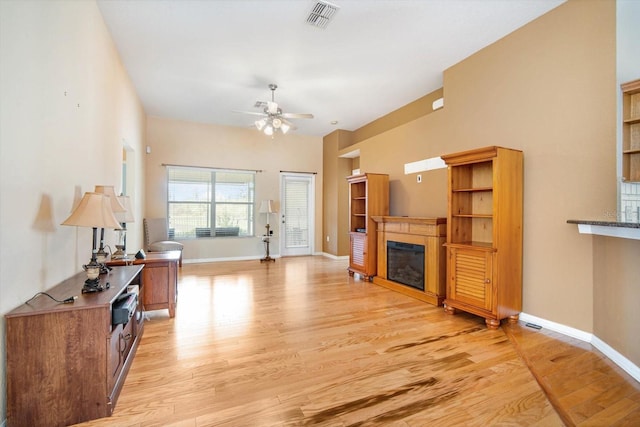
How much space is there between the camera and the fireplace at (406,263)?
4.22 meters

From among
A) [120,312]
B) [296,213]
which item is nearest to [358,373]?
[120,312]

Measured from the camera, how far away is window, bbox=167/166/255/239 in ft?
22.5

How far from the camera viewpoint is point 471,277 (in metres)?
3.38

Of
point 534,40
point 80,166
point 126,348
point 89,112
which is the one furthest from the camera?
point 534,40

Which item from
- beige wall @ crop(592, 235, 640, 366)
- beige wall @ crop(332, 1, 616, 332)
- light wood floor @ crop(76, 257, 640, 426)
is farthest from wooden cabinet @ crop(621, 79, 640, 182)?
light wood floor @ crop(76, 257, 640, 426)

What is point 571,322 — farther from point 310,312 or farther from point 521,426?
point 310,312

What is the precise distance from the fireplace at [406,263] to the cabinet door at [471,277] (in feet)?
1.96

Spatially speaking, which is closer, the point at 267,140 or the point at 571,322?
the point at 571,322

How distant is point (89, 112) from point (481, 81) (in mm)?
4325

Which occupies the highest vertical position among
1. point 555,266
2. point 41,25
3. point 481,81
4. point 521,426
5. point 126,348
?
point 481,81

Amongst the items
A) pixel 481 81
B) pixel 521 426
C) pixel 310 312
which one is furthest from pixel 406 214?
pixel 521 426

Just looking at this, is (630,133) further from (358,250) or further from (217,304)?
(217,304)

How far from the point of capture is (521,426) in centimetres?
169

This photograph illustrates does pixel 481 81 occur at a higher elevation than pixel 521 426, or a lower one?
higher
